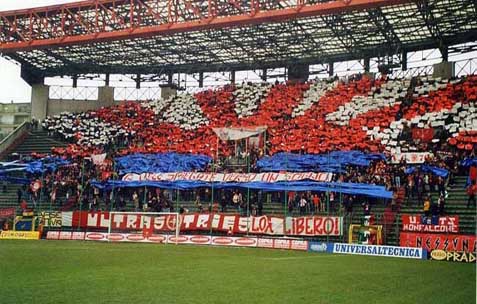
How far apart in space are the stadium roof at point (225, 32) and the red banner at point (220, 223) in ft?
39.2

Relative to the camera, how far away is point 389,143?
38.1 meters

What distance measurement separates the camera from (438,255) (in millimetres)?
25453

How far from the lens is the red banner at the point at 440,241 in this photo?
82.1ft

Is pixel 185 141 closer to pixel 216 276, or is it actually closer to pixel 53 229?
pixel 53 229

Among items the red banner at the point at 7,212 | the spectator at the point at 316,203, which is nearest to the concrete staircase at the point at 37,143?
the red banner at the point at 7,212

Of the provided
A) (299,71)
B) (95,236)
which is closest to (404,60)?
(299,71)

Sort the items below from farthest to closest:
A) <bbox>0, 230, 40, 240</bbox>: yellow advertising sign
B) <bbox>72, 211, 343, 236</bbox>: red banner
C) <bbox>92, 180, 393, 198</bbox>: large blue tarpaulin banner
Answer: <bbox>0, 230, 40, 240</bbox>: yellow advertising sign, <bbox>92, 180, 393, 198</bbox>: large blue tarpaulin banner, <bbox>72, 211, 343, 236</bbox>: red banner

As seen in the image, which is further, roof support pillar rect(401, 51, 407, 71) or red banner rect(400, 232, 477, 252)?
roof support pillar rect(401, 51, 407, 71)

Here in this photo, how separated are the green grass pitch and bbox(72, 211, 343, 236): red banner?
314 inches

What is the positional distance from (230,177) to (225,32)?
13.0 m

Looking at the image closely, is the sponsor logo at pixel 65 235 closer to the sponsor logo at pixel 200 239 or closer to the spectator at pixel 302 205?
the sponsor logo at pixel 200 239

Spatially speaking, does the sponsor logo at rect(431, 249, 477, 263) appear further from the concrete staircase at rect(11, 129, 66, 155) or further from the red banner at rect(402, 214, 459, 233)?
the concrete staircase at rect(11, 129, 66, 155)

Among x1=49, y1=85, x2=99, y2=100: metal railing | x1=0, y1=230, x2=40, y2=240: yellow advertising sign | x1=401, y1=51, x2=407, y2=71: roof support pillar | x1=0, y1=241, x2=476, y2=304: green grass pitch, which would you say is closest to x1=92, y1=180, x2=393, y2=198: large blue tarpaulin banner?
x1=0, y1=230, x2=40, y2=240: yellow advertising sign

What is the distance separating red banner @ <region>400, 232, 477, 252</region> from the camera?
25031mm
